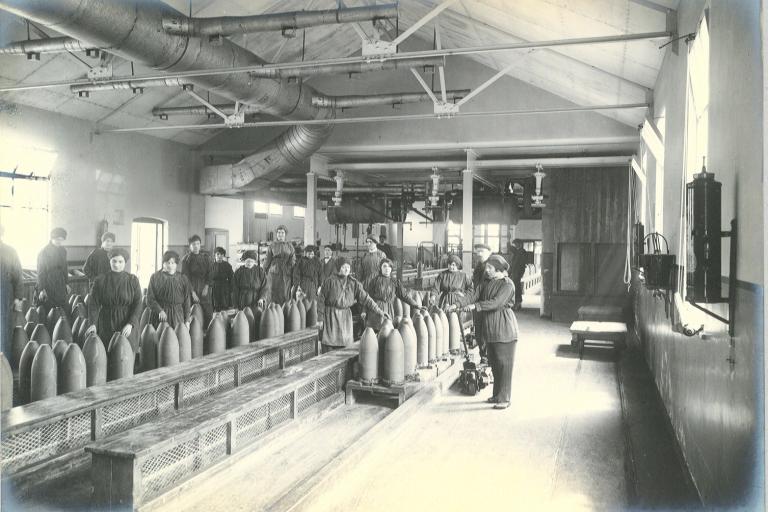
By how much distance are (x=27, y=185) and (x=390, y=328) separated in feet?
23.8

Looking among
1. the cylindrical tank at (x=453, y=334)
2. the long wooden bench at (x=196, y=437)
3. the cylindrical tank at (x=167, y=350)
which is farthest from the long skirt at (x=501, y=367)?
the cylindrical tank at (x=167, y=350)

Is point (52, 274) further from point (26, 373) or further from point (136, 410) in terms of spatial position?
point (136, 410)

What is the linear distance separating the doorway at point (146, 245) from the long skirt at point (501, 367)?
29.1 ft

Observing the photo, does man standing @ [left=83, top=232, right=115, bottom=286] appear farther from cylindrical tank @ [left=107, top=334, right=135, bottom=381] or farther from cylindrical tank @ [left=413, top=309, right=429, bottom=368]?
cylindrical tank @ [left=413, top=309, right=429, bottom=368]

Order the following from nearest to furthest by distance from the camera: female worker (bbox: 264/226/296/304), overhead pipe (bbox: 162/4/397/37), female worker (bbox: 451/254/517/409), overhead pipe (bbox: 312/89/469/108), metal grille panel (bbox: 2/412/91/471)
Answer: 1. metal grille panel (bbox: 2/412/91/471)
2. female worker (bbox: 451/254/517/409)
3. overhead pipe (bbox: 162/4/397/37)
4. female worker (bbox: 264/226/296/304)
5. overhead pipe (bbox: 312/89/469/108)

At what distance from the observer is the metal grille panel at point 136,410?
4.02m

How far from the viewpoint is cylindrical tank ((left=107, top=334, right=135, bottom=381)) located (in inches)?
182

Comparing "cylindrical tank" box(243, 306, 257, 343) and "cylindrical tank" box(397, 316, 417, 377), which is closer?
"cylindrical tank" box(397, 316, 417, 377)

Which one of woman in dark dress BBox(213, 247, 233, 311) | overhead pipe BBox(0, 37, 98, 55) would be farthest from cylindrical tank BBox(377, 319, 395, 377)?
overhead pipe BBox(0, 37, 98, 55)

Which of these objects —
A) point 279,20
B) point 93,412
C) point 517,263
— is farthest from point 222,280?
point 517,263

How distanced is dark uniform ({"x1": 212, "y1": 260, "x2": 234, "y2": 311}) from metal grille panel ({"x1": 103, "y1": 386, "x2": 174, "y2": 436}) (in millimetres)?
4614

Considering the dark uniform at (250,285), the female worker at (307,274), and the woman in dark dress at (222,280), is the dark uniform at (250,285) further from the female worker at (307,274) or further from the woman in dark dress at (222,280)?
the female worker at (307,274)

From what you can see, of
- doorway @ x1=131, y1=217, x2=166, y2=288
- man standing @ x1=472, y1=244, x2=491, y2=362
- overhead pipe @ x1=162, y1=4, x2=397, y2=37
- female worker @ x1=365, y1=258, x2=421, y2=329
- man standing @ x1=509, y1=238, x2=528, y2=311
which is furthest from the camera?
man standing @ x1=509, y1=238, x2=528, y2=311

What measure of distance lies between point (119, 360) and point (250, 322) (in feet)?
6.94
